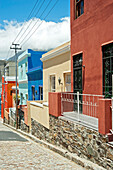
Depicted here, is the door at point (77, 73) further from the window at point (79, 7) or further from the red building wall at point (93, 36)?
the window at point (79, 7)

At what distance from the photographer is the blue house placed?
2042 centimetres

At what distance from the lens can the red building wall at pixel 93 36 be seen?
8.66 metres

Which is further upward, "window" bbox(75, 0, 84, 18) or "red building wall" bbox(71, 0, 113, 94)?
"window" bbox(75, 0, 84, 18)

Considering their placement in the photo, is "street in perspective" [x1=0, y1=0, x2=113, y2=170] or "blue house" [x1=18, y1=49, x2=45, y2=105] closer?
"street in perspective" [x1=0, y1=0, x2=113, y2=170]

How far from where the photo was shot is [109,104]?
6.36 meters

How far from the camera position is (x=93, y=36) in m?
9.68

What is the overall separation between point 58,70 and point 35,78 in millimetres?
6676

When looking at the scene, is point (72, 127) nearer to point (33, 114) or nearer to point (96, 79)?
point (96, 79)

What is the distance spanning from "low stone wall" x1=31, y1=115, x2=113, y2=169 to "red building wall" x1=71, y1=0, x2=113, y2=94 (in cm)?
186

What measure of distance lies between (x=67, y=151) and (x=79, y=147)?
1173 millimetres

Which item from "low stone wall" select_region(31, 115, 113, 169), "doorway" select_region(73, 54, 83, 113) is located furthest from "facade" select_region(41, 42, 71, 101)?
"low stone wall" select_region(31, 115, 113, 169)

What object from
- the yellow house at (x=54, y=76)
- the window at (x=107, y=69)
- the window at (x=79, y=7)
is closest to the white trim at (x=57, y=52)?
the yellow house at (x=54, y=76)

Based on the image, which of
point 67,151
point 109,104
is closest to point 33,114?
point 67,151

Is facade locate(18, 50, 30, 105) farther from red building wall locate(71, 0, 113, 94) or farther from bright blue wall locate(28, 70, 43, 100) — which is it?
red building wall locate(71, 0, 113, 94)
